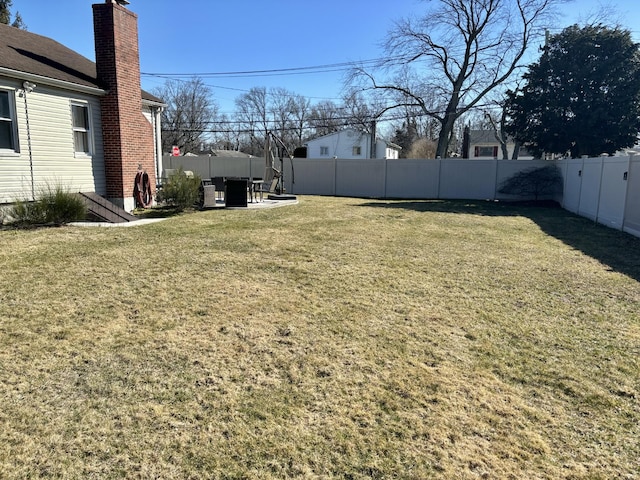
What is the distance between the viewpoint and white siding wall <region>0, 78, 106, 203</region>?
8.74 metres

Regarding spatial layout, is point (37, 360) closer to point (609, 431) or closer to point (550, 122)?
point (609, 431)

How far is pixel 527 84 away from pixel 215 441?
63.5ft

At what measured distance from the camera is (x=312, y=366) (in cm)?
314

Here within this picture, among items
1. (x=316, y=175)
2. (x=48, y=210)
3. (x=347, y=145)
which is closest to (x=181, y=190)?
(x=48, y=210)

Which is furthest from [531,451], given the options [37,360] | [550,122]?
[550,122]

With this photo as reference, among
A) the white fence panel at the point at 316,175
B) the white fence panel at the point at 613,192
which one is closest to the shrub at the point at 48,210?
the white fence panel at the point at 613,192

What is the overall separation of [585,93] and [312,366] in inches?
680

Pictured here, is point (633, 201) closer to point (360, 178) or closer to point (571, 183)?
point (571, 183)

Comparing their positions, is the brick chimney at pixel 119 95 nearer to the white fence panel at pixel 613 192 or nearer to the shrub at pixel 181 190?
the shrub at pixel 181 190

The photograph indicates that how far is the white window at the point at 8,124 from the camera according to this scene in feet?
28.2

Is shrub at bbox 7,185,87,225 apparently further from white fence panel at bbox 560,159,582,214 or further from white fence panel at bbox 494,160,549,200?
white fence panel at bbox 494,160,549,200

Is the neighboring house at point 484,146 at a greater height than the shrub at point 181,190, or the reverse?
the neighboring house at point 484,146

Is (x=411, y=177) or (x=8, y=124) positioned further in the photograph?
(x=411, y=177)

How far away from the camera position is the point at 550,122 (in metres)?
16.8
